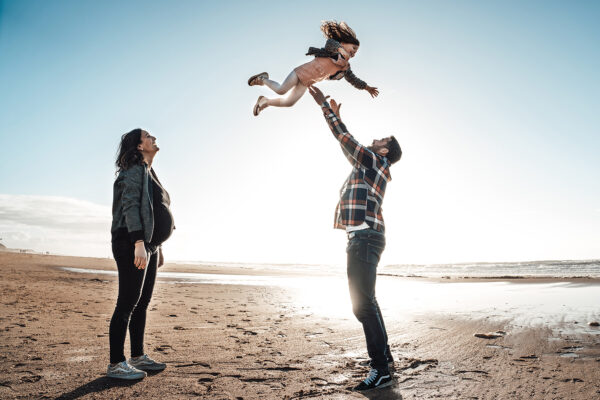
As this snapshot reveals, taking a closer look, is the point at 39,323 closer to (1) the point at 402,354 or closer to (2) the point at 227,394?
(2) the point at 227,394

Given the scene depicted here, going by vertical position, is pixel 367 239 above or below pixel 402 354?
above

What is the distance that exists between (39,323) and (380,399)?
204 inches

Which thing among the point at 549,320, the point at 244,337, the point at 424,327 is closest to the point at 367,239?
the point at 244,337

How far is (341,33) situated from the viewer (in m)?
3.99

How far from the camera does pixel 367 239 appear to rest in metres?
3.17

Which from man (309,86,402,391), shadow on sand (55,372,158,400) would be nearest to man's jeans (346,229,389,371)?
man (309,86,402,391)

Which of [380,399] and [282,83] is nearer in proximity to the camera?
[380,399]

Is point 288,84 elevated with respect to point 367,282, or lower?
elevated

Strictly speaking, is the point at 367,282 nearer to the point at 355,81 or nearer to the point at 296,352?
the point at 296,352

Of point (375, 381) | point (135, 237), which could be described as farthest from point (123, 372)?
point (375, 381)

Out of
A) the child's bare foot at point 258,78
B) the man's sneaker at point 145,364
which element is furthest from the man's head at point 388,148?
the man's sneaker at point 145,364

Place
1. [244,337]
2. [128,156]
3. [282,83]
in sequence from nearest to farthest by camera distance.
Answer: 1. [128,156]
2. [282,83]
3. [244,337]

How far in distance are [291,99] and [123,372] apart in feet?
10.4

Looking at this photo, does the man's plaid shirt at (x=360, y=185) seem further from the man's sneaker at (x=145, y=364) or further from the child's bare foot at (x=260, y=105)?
the man's sneaker at (x=145, y=364)
